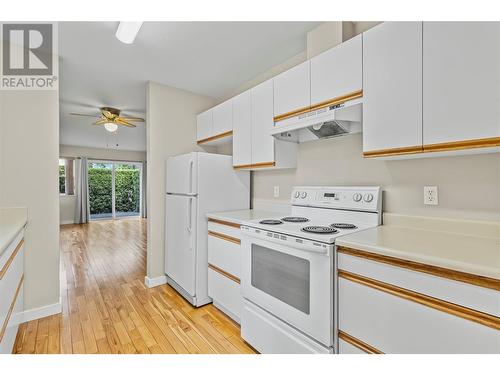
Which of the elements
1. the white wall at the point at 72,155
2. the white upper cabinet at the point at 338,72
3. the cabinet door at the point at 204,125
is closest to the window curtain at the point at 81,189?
the white wall at the point at 72,155

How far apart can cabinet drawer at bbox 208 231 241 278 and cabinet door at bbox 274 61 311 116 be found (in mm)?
1211

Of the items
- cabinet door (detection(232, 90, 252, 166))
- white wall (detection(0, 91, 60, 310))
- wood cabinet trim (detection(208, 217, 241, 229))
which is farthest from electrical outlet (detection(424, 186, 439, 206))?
white wall (detection(0, 91, 60, 310))

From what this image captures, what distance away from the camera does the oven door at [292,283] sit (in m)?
1.33

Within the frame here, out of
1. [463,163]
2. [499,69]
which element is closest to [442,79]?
[499,69]

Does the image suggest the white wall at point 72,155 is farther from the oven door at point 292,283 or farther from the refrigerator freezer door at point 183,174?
the oven door at point 292,283

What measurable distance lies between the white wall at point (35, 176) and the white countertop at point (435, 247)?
8.10 feet

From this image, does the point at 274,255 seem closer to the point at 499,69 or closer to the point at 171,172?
the point at 499,69

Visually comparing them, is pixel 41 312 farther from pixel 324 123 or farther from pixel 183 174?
pixel 324 123

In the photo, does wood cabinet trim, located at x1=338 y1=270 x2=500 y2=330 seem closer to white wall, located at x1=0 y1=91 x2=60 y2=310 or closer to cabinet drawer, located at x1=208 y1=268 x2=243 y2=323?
cabinet drawer, located at x1=208 y1=268 x2=243 y2=323

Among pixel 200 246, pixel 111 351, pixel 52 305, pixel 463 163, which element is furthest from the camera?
pixel 200 246

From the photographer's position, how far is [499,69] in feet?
3.55

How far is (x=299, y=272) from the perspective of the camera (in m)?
1.46

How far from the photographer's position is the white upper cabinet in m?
1.58
